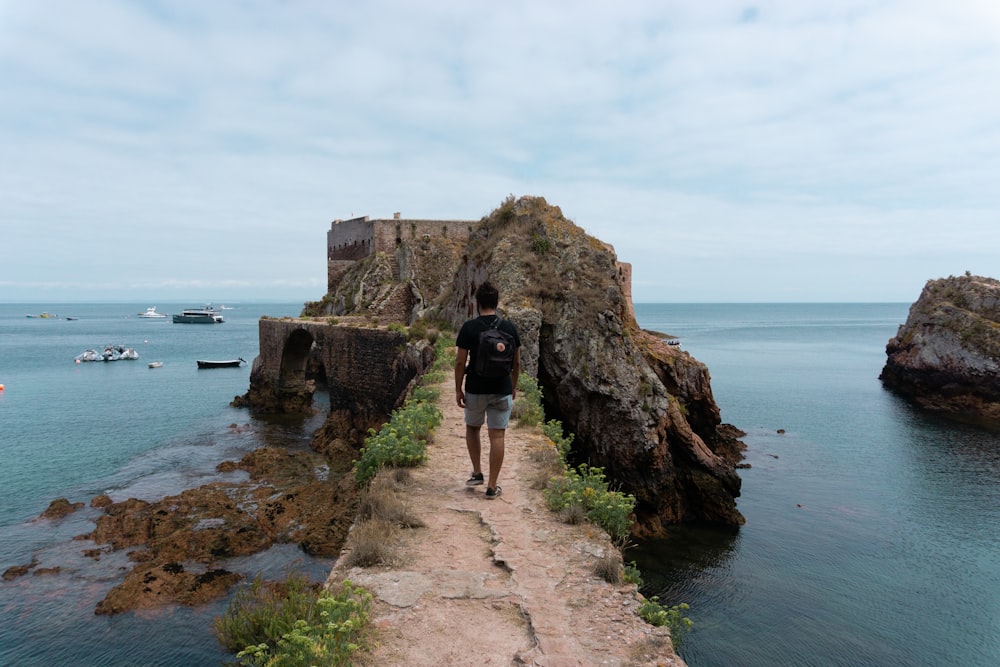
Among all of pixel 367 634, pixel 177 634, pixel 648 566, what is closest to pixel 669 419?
pixel 648 566

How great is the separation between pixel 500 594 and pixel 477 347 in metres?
2.63

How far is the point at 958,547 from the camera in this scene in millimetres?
17875

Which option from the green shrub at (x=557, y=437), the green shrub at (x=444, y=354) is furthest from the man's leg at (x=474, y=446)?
the green shrub at (x=444, y=354)

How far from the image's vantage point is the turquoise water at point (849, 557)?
12594 millimetres

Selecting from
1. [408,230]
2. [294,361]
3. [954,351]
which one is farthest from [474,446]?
[954,351]

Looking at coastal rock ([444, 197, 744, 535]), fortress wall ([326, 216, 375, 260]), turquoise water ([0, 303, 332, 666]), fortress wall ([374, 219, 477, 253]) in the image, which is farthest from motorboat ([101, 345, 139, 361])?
coastal rock ([444, 197, 744, 535])

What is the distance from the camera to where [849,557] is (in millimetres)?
16750

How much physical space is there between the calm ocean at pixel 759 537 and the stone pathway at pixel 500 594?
278 inches

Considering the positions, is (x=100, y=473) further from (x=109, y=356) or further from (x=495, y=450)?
(x=109, y=356)

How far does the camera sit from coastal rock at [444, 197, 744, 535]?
1596cm

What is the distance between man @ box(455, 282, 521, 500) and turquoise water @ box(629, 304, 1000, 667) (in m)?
7.83

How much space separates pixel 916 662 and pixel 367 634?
1296cm

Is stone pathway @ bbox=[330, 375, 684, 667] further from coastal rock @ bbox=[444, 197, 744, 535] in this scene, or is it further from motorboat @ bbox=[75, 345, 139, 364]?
motorboat @ bbox=[75, 345, 139, 364]

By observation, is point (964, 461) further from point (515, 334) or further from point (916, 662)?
point (515, 334)
